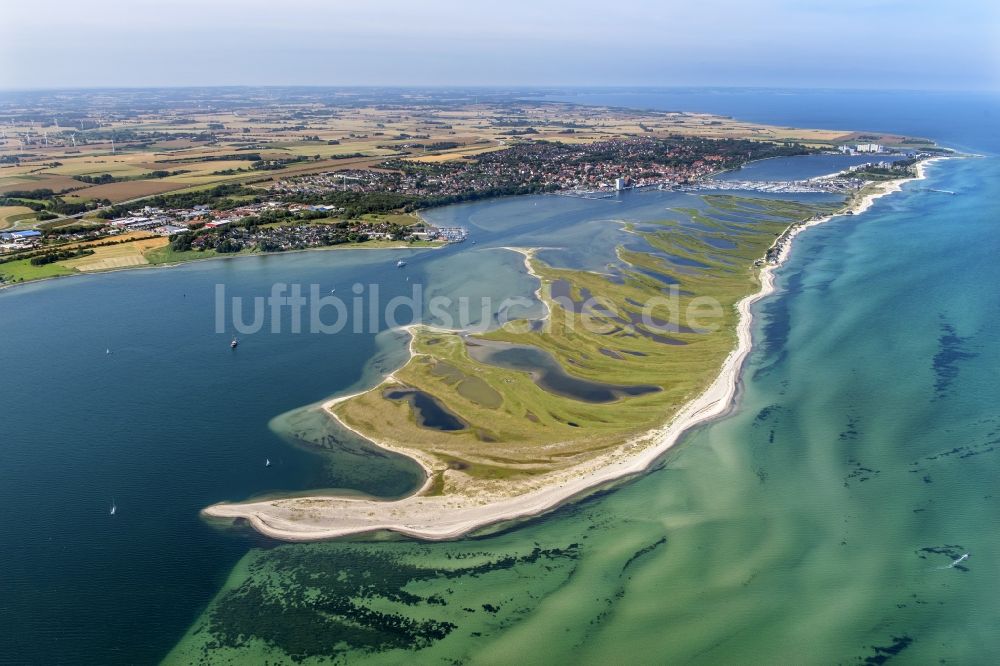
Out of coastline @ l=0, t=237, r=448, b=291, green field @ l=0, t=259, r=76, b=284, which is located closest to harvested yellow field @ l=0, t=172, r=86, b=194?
green field @ l=0, t=259, r=76, b=284

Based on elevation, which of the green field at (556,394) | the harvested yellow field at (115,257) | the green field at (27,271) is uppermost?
the harvested yellow field at (115,257)

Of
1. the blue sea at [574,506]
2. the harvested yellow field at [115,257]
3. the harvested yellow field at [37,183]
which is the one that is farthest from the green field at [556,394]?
the harvested yellow field at [37,183]

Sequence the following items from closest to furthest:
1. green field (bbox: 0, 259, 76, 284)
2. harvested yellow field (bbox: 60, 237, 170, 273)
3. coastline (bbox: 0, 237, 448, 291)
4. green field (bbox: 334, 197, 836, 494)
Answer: green field (bbox: 334, 197, 836, 494)
green field (bbox: 0, 259, 76, 284)
coastline (bbox: 0, 237, 448, 291)
harvested yellow field (bbox: 60, 237, 170, 273)

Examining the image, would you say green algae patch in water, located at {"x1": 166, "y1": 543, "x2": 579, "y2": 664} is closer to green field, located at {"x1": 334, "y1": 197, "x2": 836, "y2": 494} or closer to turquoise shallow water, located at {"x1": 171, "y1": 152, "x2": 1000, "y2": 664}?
turquoise shallow water, located at {"x1": 171, "y1": 152, "x2": 1000, "y2": 664}

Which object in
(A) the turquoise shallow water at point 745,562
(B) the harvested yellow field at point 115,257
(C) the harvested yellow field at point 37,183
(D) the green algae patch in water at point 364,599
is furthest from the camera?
(C) the harvested yellow field at point 37,183

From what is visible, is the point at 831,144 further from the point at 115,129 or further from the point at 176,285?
the point at 115,129

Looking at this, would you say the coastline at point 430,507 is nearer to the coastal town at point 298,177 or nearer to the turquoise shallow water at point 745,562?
the turquoise shallow water at point 745,562
